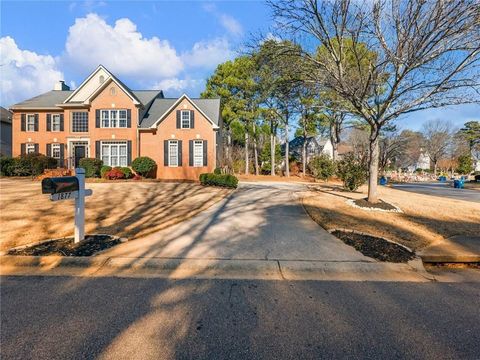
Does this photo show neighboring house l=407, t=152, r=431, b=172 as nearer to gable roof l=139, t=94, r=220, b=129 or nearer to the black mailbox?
gable roof l=139, t=94, r=220, b=129

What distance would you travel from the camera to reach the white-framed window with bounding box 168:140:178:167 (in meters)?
20.4

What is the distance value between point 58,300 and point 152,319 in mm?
1315

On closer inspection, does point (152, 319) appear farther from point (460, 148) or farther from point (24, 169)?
point (460, 148)

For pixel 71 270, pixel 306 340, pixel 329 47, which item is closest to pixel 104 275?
pixel 71 270

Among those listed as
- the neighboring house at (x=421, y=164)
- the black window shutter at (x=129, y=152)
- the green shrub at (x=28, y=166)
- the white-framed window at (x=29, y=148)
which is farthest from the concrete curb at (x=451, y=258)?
the neighboring house at (x=421, y=164)

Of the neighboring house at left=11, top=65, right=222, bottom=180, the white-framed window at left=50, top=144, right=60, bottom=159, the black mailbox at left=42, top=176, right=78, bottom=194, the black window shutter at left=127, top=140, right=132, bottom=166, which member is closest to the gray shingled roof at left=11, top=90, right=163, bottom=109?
the neighboring house at left=11, top=65, right=222, bottom=180

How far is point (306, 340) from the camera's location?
2396 mm

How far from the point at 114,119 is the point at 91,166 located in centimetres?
429

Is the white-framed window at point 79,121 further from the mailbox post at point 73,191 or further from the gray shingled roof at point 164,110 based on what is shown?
the mailbox post at point 73,191

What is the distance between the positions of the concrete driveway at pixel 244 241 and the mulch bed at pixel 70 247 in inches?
13.0

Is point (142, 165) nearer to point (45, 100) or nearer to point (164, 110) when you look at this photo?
point (164, 110)

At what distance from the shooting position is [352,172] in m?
12.9

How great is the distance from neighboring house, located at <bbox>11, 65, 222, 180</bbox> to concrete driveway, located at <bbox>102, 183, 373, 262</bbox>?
44.4ft

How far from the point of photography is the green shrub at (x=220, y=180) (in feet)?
46.4
